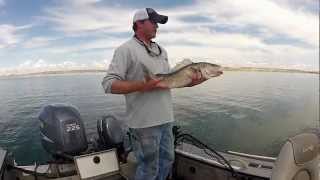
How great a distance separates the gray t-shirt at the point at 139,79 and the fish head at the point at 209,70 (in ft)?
1.11

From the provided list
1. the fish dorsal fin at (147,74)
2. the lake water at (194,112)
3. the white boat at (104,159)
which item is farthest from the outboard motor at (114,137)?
the lake water at (194,112)

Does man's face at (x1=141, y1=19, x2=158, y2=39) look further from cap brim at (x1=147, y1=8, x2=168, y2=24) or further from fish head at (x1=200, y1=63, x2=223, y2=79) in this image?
fish head at (x1=200, y1=63, x2=223, y2=79)

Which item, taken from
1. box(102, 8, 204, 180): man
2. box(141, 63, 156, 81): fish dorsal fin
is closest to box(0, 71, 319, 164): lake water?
box(102, 8, 204, 180): man

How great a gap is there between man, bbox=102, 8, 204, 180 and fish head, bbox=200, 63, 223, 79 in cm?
5

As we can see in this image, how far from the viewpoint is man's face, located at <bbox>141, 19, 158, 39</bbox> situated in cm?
286

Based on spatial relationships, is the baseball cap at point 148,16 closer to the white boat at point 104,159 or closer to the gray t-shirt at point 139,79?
the gray t-shirt at point 139,79

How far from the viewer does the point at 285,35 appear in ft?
50.5

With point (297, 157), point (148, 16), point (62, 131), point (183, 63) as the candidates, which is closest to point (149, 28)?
point (148, 16)

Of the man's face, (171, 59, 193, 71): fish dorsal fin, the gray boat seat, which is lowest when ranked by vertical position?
the gray boat seat

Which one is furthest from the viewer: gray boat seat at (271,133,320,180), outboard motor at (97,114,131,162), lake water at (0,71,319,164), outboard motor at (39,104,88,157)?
lake water at (0,71,319,164)

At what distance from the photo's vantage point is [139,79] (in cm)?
283

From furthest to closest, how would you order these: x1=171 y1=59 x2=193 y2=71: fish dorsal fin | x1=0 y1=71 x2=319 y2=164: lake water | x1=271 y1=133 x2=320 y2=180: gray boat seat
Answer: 1. x1=0 y1=71 x2=319 y2=164: lake water
2. x1=171 y1=59 x2=193 y2=71: fish dorsal fin
3. x1=271 y1=133 x2=320 y2=180: gray boat seat

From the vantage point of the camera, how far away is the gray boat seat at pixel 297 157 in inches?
93.5

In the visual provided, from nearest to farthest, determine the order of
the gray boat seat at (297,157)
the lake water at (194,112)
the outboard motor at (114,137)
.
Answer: the gray boat seat at (297,157) < the outboard motor at (114,137) < the lake water at (194,112)
